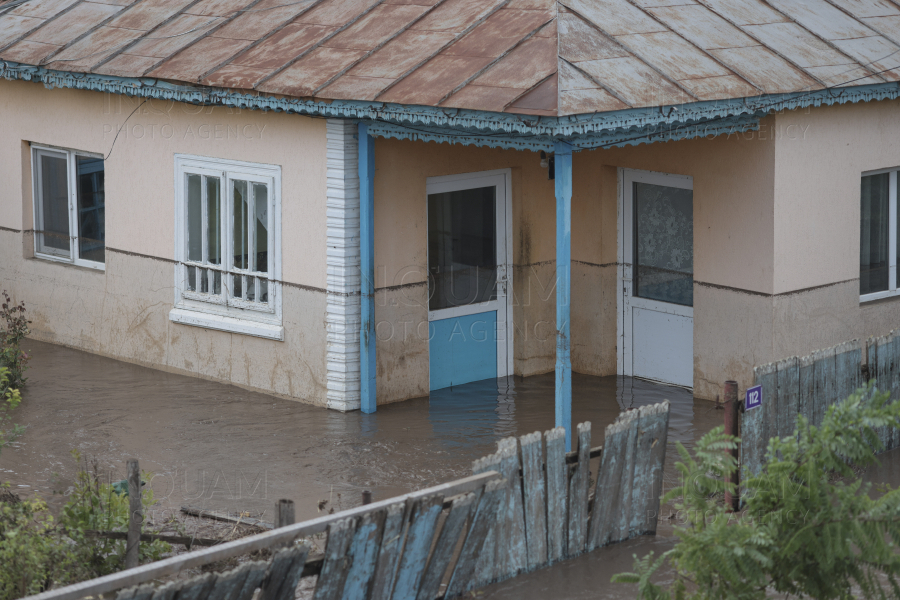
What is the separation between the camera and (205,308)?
12.2 meters

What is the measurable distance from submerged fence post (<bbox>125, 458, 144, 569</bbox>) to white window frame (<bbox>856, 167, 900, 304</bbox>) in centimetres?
772

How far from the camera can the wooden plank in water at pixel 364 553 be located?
6.43 meters

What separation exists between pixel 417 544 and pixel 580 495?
1331 millimetres

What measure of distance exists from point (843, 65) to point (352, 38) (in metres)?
4.47

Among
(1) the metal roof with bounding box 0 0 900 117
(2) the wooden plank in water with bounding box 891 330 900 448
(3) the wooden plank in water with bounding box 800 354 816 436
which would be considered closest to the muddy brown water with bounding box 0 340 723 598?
(3) the wooden plank in water with bounding box 800 354 816 436

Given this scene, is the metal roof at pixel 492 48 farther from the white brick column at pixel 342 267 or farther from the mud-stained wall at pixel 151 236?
the white brick column at pixel 342 267

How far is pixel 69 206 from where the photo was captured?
1350 centimetres

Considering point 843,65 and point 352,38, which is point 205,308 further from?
point 843,65

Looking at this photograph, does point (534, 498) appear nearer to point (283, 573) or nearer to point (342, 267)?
point (283, 573)

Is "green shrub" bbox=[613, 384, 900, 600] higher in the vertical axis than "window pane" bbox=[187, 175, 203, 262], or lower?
lower

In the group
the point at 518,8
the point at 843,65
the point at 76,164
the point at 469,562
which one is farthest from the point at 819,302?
the point at 76,164

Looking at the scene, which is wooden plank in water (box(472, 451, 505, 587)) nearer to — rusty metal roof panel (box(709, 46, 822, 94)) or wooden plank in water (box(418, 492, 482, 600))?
wooden plank in water (box(418, 492, 482, 600))

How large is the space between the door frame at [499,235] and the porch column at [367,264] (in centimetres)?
80

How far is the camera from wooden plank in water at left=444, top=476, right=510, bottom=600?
706 cm
